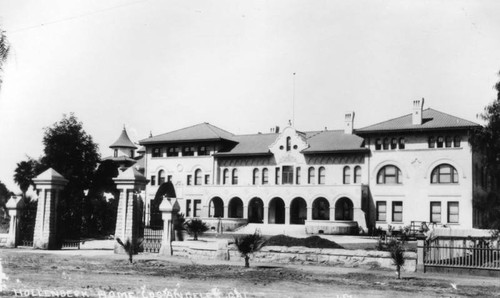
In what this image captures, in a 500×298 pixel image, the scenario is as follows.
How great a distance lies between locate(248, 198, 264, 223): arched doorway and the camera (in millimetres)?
49250

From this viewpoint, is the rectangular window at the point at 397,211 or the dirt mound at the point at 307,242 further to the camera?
the rectangular window at the point at 397,211

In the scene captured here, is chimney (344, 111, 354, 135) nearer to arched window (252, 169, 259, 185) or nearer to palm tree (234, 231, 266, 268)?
arched window (252, 169, 259, 185)

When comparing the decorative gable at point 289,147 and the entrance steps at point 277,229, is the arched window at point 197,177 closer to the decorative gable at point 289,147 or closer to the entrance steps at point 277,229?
the decorative gable at point 289,147

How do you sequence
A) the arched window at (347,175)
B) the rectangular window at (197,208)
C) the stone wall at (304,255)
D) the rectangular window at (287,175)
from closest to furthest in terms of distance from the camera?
1. the stone wall at (304,255)
2. the arched window at (347,175)
3. the rectangular window at (287,175)
4. the rectangular window at (197,208)

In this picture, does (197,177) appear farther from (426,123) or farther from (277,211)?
(426,123)

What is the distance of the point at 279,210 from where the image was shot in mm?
49031

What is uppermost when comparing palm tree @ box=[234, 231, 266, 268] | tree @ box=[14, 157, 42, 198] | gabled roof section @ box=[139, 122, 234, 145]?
gabled roof section @ box=[139, 122, 234, 145]

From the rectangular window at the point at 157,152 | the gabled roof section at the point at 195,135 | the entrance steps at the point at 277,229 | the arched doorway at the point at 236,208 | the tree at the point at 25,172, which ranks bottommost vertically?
the entrance steps at the point at 277,229

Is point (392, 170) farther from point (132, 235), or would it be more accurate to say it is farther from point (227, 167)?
point (132, 235)

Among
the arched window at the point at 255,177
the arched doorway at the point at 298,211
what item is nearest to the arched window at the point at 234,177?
the arched window at the point at 255,177

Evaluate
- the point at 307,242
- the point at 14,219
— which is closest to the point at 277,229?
the point at 307,242

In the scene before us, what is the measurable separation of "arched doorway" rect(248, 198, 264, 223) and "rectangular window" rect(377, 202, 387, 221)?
1075 centimetres

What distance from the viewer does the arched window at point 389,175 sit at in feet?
142

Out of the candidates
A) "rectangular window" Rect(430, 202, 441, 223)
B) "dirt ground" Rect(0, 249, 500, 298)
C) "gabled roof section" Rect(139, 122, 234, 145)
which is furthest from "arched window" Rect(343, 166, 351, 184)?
"dirt ground" Rect(0, 249, 500, 298)
